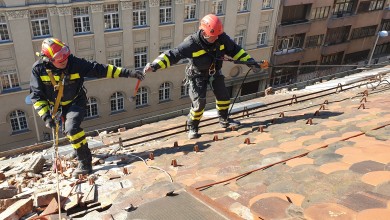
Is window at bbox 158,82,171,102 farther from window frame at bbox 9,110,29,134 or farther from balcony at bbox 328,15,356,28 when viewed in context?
balcony at bbox 328,15,356,28

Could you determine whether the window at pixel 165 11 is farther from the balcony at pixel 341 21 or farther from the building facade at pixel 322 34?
the balcony at pixel 341 21

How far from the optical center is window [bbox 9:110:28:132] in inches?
690

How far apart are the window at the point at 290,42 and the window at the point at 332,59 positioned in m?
3.96

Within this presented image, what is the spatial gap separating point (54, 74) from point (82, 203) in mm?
2704

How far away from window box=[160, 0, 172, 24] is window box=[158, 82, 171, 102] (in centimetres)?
410

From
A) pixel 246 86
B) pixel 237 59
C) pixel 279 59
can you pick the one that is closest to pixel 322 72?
pixel 279 59

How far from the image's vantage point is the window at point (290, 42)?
2547cm

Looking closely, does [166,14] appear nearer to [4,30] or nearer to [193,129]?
[4,30]

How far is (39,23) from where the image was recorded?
1628cm

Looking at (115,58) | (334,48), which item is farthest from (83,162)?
(334,48)

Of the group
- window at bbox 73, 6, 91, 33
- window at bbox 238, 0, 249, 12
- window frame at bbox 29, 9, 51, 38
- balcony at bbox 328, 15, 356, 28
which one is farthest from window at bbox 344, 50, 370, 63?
window frame at bbox 29, 9, 51, 38

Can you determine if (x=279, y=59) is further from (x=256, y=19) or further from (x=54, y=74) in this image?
(x=54, y=74)

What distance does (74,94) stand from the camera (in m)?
6.38

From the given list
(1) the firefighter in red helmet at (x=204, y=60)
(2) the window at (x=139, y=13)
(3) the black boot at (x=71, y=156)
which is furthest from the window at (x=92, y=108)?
(1) the firefighter in red helmet at (x=204, y=60)
